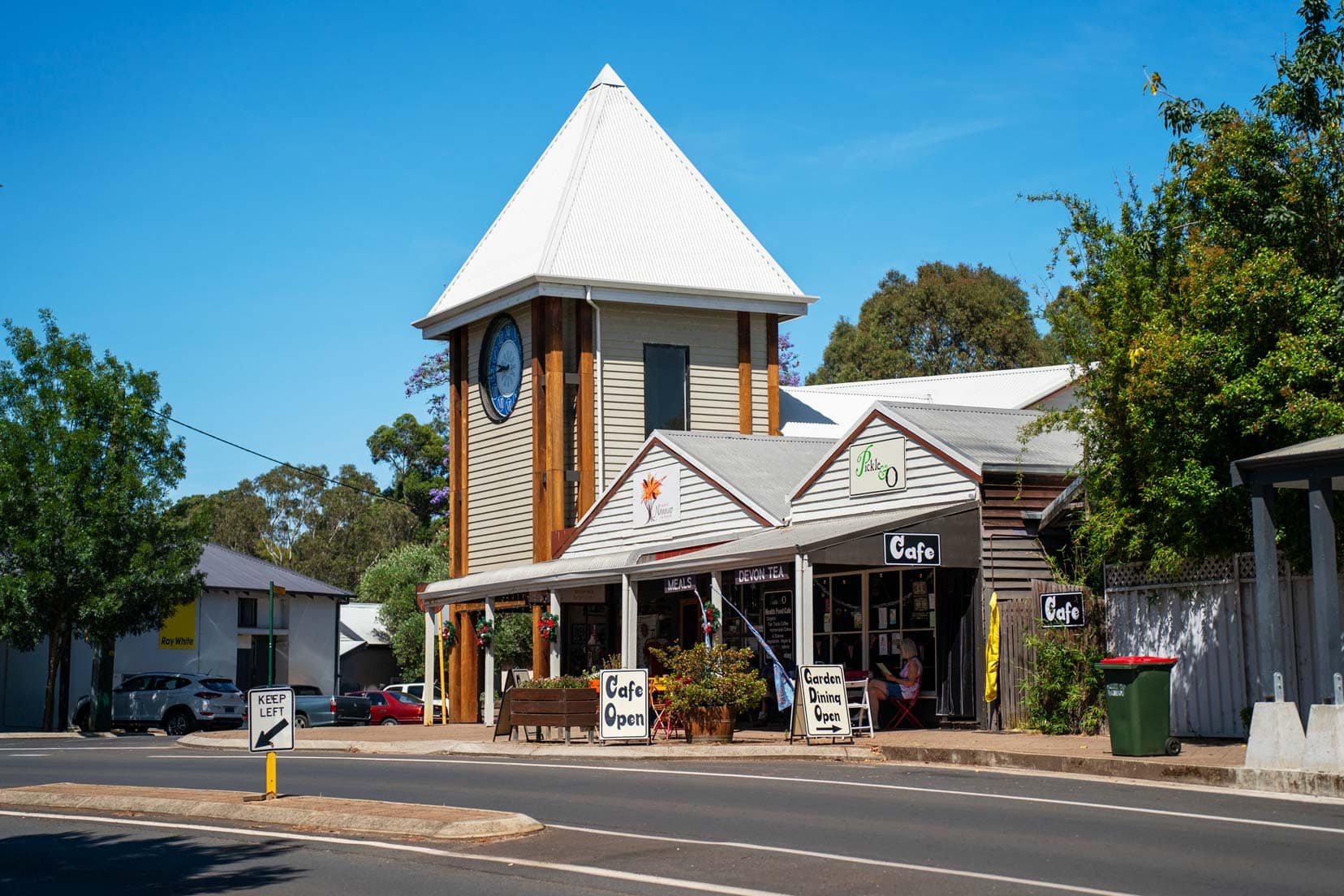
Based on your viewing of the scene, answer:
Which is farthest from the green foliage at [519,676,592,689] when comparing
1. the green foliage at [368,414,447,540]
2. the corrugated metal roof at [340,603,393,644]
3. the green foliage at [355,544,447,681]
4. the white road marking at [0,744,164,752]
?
the green foliage at [368,414,447,540]

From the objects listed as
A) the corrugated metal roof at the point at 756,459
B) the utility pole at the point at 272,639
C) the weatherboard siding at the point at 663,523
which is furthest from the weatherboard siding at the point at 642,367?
the utility pole at the point at 272,639

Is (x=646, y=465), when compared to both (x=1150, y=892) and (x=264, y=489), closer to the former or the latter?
(x=1150, y=892)

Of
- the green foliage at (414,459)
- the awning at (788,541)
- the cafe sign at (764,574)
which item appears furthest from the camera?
the green foliage at (414,459)

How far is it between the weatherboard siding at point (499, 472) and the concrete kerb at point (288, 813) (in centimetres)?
1857

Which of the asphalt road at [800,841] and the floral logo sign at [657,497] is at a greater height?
the floral logo sign at [657,497]

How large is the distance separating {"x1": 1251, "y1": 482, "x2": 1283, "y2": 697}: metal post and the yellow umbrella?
20.3 feet

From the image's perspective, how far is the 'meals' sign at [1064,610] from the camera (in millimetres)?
20875

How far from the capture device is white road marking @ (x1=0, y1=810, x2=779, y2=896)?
9.20 metres

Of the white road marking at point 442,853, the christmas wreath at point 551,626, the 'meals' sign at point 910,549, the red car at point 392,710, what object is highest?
the 'meals' sign at point 910,549

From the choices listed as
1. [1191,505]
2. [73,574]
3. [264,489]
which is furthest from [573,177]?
[264,489]

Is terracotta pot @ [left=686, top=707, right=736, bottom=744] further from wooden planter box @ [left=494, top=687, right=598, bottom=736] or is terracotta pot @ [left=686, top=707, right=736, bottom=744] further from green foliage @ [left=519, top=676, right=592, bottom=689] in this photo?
green foliage @ [left=519, top=676, right=592, bottom=689]

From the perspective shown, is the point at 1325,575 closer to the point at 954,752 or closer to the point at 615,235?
the point at 954,752

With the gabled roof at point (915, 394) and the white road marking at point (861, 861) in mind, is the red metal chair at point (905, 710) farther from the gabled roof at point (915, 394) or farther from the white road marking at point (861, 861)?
the gabled roof at point (915, 394)

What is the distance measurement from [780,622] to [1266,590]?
1300cm
